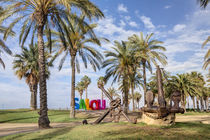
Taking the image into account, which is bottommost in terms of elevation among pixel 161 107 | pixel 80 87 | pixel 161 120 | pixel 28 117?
pixel 28 117

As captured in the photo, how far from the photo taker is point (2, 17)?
1455 cm

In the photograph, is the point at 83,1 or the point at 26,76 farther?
the point at 26,76

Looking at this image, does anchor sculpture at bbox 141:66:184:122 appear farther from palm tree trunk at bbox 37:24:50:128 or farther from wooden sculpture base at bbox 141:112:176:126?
palm tree trunk at bbox 37:24:50:128

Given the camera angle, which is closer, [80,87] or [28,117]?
[28,117]

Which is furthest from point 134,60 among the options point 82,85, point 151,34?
point 82,85

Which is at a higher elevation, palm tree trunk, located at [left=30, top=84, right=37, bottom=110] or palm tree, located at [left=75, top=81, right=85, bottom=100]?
palm tree, located at [left=75, top=81, right=85, bottom=100]

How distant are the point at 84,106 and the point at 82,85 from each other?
38.5m

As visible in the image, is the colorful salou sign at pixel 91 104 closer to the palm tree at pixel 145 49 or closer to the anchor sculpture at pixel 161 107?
the palm tree at pixel 145 49

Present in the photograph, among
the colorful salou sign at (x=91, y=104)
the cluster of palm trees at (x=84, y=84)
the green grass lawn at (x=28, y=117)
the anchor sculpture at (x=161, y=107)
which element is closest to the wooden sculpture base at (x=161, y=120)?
the anchor sculpture at (x=161, y=107)

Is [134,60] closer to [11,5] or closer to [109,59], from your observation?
Answer: [109,59]

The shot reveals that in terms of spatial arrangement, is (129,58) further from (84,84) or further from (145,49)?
(84,84)

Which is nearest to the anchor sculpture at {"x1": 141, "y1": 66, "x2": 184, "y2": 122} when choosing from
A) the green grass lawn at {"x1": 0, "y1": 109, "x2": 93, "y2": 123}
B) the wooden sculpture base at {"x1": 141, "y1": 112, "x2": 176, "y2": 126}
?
the wooden sculpture base at {"x1": 141, "y1": 112, "x2": 176, "y2": 126}

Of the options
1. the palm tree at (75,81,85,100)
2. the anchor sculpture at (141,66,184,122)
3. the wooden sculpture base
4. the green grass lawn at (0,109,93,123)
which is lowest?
the green grass lawn at (0,109,93,123)

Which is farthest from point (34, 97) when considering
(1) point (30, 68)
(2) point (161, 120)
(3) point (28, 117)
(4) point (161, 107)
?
(4) point (161, 107)
